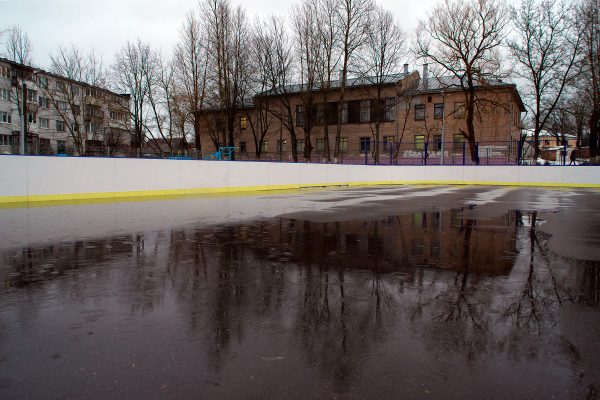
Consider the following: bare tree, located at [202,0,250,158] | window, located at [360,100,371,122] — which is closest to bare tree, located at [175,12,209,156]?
bare tree, located at [202,0,250,158]

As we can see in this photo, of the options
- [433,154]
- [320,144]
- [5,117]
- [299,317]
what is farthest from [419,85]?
[5,117]

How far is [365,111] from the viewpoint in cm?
5350

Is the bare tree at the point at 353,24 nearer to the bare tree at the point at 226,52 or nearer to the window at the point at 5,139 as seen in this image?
the bare tree at the point at 226,52

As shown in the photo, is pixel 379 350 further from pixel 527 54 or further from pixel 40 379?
pixel 527 54

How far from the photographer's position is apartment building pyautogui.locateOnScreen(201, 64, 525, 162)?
43938 mm

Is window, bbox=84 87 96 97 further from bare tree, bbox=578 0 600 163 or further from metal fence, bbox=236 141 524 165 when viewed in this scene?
bare tree, bbox=578 0 600 163

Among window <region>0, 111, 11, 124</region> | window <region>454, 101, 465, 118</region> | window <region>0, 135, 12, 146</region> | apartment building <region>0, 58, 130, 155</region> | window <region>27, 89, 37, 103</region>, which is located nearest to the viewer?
apartment building <region>0, 58, 130, 155</region>

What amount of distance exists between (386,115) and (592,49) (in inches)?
887

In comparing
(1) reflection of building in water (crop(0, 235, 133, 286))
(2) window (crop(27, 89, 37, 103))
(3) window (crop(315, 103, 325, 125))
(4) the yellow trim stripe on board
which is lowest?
(1) reflection of building in water (crop(0, 235, 133, 286))

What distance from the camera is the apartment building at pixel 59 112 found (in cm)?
2623

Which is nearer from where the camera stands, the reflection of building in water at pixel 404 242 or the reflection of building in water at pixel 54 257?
the reflection of building in water at pixel 54 257

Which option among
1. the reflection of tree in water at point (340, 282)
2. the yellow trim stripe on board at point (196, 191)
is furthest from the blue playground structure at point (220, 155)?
the reflection of tree in water at point (340, 282)

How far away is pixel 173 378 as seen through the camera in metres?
2.87

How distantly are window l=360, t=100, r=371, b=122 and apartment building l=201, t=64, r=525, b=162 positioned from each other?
0.32 ft
